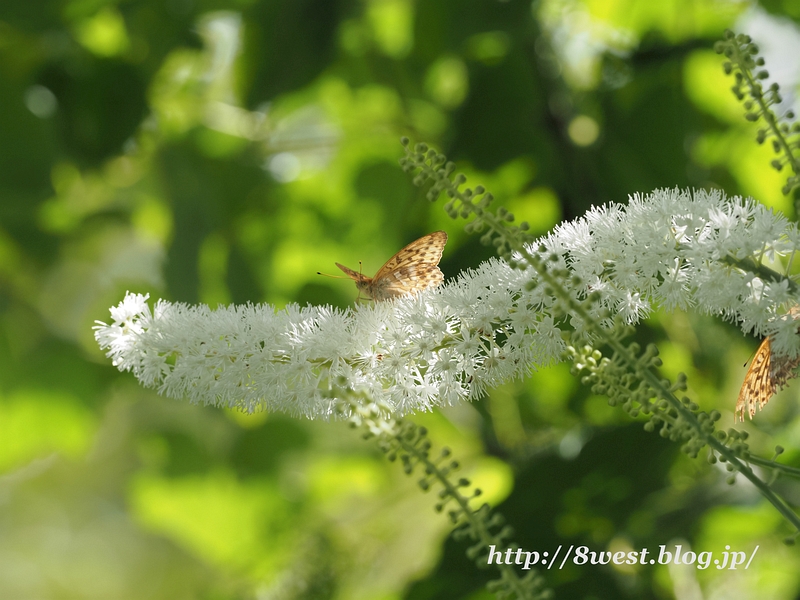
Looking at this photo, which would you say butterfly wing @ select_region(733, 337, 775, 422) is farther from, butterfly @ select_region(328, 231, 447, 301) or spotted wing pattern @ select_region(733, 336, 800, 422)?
butterfly @ select_region(328, 231, 447, 301)

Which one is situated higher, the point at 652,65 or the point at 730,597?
the point at 652,65

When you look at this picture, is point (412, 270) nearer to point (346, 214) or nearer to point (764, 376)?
point (764, 376)

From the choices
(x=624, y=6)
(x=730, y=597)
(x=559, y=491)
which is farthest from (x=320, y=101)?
(x=730, y=597)

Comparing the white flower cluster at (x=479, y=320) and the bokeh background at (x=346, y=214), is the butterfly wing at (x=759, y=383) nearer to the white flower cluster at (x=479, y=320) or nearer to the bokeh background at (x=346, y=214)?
the white flower cluster at (x=479, y=320)

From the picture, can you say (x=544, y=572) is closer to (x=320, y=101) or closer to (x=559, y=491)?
(x=559, y=491)

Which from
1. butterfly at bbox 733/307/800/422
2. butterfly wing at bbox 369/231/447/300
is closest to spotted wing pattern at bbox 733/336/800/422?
butterfly at bbox 733/307/800/422

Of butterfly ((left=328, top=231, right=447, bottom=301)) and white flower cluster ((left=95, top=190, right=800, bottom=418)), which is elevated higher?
butterfly ((left=328, top=231, right=447, bottom=301))

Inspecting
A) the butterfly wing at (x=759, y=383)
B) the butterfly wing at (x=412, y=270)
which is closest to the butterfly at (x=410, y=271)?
the butterfly wing at (x=412, y=270)
